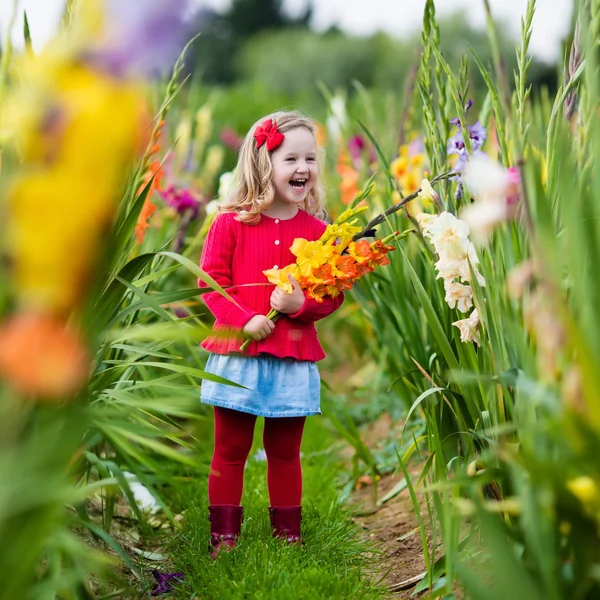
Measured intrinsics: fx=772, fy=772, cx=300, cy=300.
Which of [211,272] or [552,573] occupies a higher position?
[211,272]

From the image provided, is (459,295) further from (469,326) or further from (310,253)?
(310,253)

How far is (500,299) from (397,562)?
1004 mm

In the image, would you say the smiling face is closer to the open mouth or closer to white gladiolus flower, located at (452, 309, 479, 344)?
the open mouth

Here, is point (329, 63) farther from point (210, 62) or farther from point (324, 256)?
point (324, 256)

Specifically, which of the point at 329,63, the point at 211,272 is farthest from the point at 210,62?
the point at 211,272

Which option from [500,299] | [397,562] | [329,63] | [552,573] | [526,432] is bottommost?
[397,562]

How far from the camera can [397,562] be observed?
2.19m

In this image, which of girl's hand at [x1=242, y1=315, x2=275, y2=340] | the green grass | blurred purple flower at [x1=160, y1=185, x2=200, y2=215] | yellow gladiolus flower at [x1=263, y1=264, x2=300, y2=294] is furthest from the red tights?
blurred purple flower at [x1=160, y1=185, x2=200, y2=215]

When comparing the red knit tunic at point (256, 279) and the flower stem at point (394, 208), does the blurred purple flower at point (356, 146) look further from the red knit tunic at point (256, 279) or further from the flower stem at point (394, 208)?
the flower stem at point (394, 208)

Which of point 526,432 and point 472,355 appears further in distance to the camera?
point 472,355

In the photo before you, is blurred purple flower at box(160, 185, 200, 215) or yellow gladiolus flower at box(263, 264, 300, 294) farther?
blurred purple flower at box(160, 185, 200, 215)

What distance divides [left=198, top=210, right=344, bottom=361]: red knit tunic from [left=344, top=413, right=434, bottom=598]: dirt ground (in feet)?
1.61

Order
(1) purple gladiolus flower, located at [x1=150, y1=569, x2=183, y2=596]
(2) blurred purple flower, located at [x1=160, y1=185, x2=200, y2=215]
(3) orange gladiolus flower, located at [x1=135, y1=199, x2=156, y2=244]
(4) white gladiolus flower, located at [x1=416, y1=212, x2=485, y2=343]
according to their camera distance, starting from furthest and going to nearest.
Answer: (2) blurred purple flower, located at [x1=160, y1=185, x2=200, y2=215]
(3) orange gladiolus flower, located at [x1=135, y1=199, x2=156, y2=244]
(1) purple gladiolus flower, located at [x1=150, y1=569, x2=183, y2=596]
(4) white gladiolus flower, located at [x1=416, y1=212, x2=485, y2=343]

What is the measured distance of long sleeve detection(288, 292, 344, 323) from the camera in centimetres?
208
